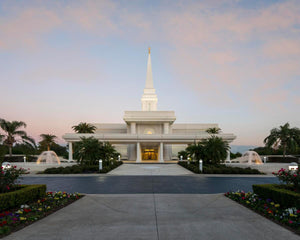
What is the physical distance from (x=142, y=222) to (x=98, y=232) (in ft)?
4.57

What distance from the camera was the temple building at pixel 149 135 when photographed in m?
36.4

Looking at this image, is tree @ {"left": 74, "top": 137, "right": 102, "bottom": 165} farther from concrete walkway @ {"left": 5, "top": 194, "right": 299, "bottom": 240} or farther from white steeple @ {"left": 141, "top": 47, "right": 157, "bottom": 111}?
white steeple @ {"left": 141, "top": 47, "right": 157, "bottom": 111}

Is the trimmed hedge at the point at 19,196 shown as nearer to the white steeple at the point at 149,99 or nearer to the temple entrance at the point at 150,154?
the temple entrance at the point at 150,154

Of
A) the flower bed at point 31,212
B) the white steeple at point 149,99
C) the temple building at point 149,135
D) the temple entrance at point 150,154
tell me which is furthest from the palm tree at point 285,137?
the flower bed at point 31,212

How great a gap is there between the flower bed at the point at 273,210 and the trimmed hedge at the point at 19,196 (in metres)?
8.71

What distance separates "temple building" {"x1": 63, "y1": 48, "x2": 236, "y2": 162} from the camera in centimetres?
3644

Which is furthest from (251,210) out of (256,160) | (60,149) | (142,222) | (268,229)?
(60,149)

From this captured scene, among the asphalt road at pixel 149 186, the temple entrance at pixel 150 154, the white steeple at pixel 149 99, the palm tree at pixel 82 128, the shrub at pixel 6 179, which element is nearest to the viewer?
the shrub at pixel 6 179

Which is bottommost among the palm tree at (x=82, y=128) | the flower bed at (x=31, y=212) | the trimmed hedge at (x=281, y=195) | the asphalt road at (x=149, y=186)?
the asphalt road at (x=149, y=186)

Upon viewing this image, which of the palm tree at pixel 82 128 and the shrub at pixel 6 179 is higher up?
the palm tree at pixel 82 128

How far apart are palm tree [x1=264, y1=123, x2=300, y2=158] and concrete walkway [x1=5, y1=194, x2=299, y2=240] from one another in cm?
3256

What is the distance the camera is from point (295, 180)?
26.1ft

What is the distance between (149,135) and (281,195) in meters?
29.4

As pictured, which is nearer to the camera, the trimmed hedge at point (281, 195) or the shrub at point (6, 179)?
the trimmed hedge at point (281, 195)
